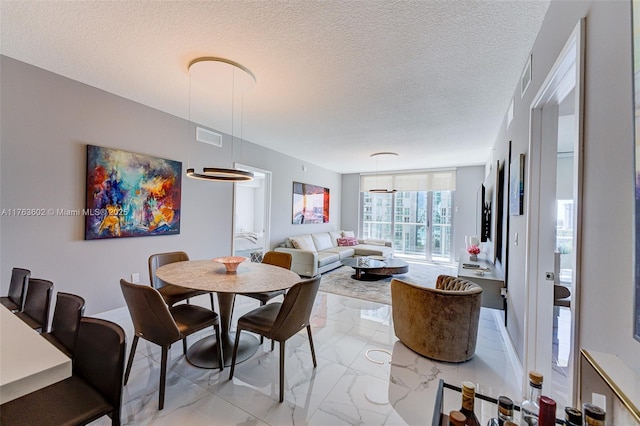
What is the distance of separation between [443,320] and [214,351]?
210cm

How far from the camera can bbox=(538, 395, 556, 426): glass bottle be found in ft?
2.45

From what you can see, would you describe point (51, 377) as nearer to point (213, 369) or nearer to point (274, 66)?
point (213, 369)

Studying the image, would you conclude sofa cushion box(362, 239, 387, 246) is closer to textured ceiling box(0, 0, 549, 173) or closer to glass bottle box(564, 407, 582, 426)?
textured ceiling box(0, 0, 549, 173)

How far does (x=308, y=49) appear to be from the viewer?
6.74 ft

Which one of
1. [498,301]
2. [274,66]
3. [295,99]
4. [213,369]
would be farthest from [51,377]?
[498,301]

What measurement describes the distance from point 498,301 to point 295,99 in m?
3.16

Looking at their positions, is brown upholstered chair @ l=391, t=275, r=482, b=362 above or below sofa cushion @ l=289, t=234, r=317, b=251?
below

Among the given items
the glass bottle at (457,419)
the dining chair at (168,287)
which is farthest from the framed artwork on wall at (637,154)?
the dining chair at (168,287)

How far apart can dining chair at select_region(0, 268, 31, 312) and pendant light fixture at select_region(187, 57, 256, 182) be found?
1.32 m

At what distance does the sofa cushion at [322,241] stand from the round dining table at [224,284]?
354cm

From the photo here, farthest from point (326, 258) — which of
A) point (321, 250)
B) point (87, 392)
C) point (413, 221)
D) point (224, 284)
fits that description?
point (87, 392)

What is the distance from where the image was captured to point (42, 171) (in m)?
2.47

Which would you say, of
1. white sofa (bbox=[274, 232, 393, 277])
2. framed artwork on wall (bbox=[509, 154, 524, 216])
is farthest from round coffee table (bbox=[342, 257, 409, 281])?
framed artwork on wall (bbox=[509, 154, 524, 216])

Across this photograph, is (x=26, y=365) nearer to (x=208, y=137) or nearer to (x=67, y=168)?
(x=67, y=168)
